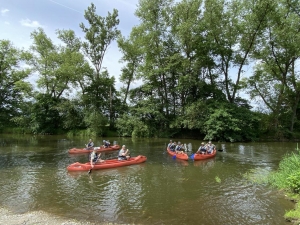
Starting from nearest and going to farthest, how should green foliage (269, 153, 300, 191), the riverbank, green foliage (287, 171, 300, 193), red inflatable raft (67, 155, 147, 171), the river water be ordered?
the riverbank → the river water → green foliage (287, 171, 300, 193) → green foliage (269, 153, 300, 191) → red inflatable raft (67, 155, 147, 171)

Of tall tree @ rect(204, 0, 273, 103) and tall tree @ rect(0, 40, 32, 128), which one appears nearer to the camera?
tall tree @ rect(204, 0, 273, 103)

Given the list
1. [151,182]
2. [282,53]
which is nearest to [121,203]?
[151,182]

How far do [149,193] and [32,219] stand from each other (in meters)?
4.81

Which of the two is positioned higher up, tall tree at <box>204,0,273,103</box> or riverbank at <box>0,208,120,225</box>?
tall tree at <box>204,0,273,103</box>

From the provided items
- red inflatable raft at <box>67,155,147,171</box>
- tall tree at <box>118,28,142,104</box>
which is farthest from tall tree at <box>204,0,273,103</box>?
red inflatable raft at <box>67,155,147,171</box>

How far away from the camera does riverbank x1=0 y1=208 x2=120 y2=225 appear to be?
24.6ft

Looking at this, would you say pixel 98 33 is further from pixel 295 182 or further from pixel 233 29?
pixel 295 182

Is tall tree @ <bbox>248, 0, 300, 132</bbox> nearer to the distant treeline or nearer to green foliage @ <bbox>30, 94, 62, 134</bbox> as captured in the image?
the distant treeline

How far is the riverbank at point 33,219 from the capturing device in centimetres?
749

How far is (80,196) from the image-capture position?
34.3 ft

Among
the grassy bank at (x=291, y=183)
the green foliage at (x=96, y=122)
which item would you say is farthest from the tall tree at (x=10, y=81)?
the grassy bank at (x=291, y=183)

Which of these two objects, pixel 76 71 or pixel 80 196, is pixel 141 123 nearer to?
pixel 76 71

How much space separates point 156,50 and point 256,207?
93.5ft

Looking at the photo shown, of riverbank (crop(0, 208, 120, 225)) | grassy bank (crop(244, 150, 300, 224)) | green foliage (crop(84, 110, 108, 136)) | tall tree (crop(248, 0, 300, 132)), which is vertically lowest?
riverbank (crop(0, 208, 120, 225))
